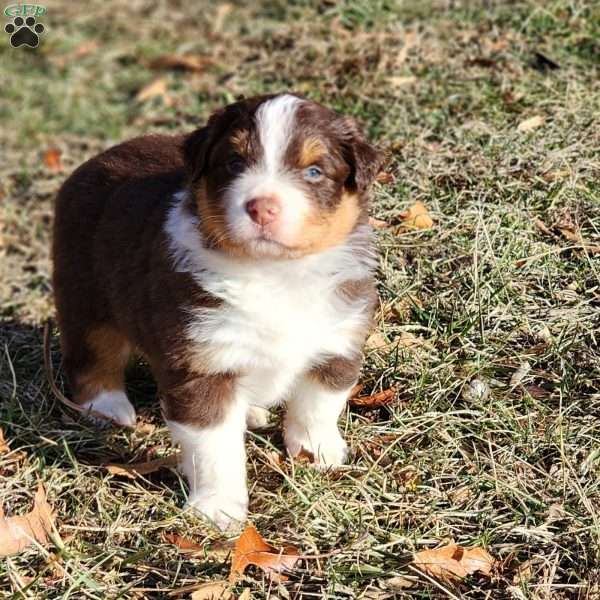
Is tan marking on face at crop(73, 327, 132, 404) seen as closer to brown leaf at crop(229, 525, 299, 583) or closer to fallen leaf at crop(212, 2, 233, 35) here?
brown leaf at crop(229, 525, 299, 583)

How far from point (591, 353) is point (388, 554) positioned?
148 cm

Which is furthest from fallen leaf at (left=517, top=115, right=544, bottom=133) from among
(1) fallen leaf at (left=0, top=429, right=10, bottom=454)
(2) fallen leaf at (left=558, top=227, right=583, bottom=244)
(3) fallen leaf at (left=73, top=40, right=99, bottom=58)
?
(3) fallen leaf at (left=73, top=40, right=99, bottom=58)

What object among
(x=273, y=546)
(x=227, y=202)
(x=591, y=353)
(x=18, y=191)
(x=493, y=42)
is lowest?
(x=18, y=191)

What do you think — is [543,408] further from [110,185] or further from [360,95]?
[360,95]

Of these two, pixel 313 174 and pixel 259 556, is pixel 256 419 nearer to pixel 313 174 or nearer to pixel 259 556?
pixel 259 556

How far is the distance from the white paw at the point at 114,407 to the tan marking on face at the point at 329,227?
64.3 inches

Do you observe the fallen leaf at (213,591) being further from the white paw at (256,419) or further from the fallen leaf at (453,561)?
the white paw at (256,419)

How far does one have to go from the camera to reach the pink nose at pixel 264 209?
3.50m

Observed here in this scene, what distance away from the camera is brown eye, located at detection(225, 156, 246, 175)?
3.71 meters

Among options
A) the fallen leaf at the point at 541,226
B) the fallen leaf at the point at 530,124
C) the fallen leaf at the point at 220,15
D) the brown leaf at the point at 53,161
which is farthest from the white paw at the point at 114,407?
the fallen leaf at the point at 220,15

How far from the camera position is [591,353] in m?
4.54

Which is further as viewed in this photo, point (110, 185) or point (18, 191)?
point (18, 191)

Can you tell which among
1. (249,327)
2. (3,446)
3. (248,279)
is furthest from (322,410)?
(3,446)

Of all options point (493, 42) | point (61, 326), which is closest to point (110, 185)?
point (61, 326)
